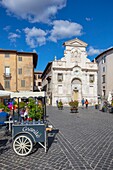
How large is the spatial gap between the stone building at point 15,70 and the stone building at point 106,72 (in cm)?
2241

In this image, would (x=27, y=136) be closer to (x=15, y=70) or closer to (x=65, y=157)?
(x=65, y=157)

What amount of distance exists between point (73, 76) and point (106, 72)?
12.8 metres

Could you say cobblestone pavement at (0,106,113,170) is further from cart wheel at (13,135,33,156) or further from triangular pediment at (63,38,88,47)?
triangular pediment at (63,38,88,47)

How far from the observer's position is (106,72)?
2055 inches

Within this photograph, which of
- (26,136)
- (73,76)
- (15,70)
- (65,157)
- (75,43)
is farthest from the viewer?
(75,43)

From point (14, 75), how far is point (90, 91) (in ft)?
61.6

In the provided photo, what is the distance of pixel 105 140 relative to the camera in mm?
Result: 8211

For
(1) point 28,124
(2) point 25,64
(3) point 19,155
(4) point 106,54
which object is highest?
(4) point 106,54

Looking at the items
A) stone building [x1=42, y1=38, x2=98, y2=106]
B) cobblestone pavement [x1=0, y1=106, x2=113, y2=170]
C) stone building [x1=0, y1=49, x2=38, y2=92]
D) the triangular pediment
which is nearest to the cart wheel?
cobblestone pavement [x1=0, y1=106, x2=113, y2=170]

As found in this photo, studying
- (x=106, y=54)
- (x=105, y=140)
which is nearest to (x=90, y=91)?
(x=106, y=54)

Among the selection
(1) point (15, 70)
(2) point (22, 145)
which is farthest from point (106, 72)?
(2) point (22, 145)

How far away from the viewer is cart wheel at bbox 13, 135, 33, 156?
20.7ft

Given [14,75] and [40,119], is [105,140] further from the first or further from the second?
[14,75]

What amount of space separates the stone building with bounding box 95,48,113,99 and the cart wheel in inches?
1791
